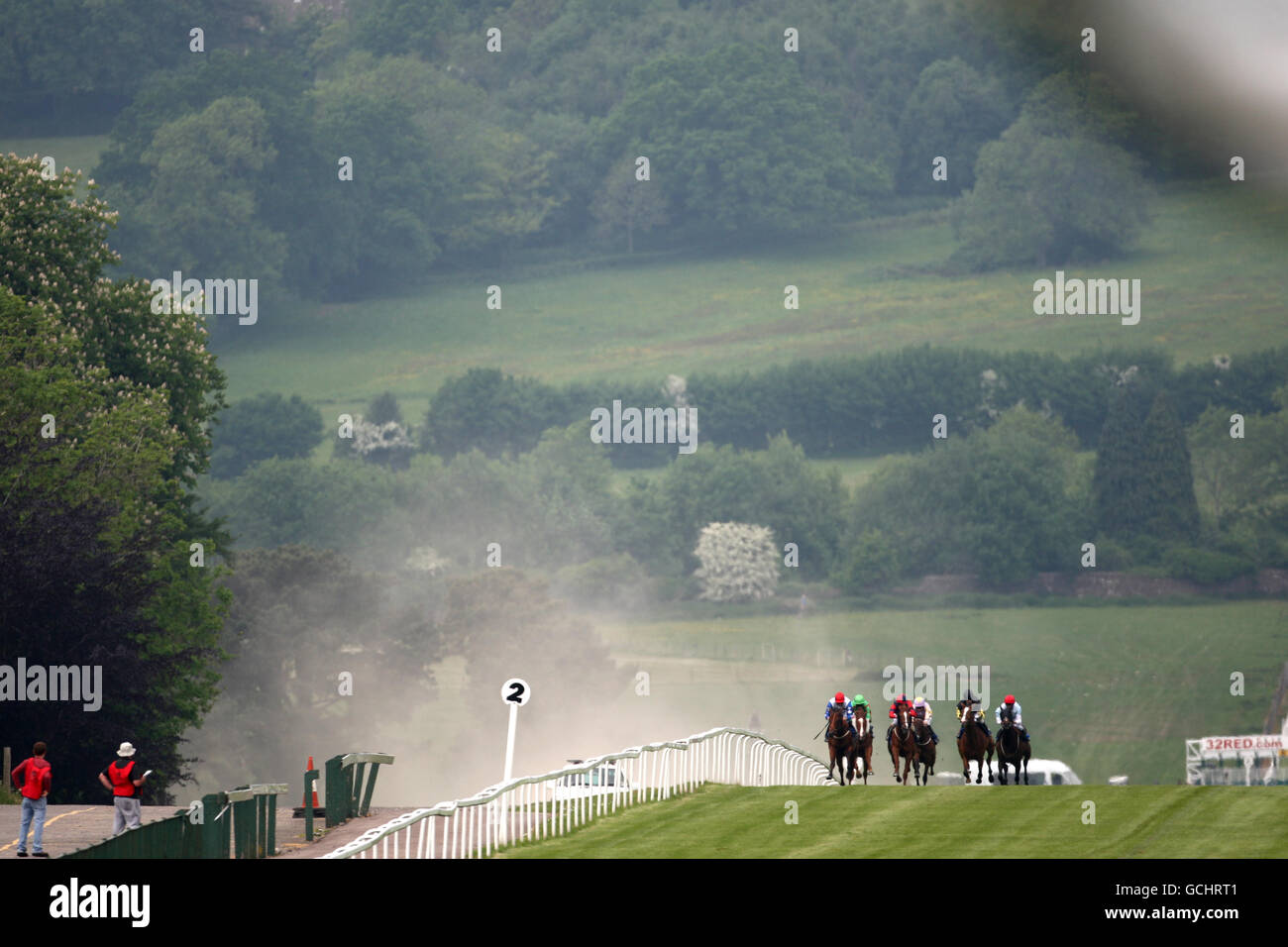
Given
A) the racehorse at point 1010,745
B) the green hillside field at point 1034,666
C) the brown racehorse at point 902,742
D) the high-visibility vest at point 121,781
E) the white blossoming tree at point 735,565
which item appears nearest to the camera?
the high-visibility vest at point 121,781

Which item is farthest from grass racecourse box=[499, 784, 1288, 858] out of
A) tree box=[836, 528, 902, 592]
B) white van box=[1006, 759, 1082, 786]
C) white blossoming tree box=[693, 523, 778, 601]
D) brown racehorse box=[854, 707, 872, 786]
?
white blossoming tree box=[693, 523, 778, 601]

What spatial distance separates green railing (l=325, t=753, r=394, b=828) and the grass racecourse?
461 cm

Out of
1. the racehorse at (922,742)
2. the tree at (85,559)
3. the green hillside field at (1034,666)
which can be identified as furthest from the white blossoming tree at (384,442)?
the racehorse at (922,742)

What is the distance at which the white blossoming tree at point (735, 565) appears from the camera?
17262cm

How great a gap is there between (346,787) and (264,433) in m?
162

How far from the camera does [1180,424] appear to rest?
179500mm

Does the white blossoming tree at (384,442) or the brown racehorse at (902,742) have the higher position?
the white blossoming tree at (384,442)

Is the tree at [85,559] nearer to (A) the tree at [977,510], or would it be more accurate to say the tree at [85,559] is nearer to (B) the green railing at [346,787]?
(B) the green railing at [346,787]

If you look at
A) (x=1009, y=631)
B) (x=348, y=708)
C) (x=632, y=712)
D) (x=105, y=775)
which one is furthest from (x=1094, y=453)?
(x=105, y=775)

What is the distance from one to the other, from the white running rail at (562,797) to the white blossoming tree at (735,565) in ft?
435

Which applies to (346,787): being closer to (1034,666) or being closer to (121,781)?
(121,781)
